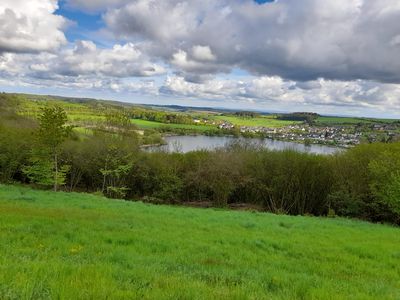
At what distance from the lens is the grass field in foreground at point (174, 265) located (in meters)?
5.05

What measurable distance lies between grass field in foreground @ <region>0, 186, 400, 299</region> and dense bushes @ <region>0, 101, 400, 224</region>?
25237 mm

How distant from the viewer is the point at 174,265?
7.47 m

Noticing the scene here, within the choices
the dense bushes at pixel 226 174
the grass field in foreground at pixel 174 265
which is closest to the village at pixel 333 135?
the dense bushes at pixel 226 174

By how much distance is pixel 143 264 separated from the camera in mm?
7211

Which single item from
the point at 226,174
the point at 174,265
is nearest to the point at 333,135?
the point at 226,174

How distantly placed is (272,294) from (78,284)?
119 inches

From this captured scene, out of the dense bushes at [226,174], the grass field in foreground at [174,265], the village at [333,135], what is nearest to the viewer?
the grass field in foreground at [174,265]

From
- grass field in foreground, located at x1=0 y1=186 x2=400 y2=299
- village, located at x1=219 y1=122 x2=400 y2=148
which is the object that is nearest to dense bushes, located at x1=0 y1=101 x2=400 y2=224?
grass field in foreground, located at x1=0 y1=186 x2=400 y2=299

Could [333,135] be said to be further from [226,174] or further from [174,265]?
[174,265]

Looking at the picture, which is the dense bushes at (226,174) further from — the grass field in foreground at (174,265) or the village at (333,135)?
the village at (333,135)

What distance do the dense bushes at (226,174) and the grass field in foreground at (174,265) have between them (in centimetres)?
2524

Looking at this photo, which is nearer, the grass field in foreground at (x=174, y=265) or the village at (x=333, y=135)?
the grass field in foreground at (x=174, y=265)

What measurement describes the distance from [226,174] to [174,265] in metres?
37.0

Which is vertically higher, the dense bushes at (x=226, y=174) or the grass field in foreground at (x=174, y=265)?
the grass field in foreground at (x=174, y=265)
